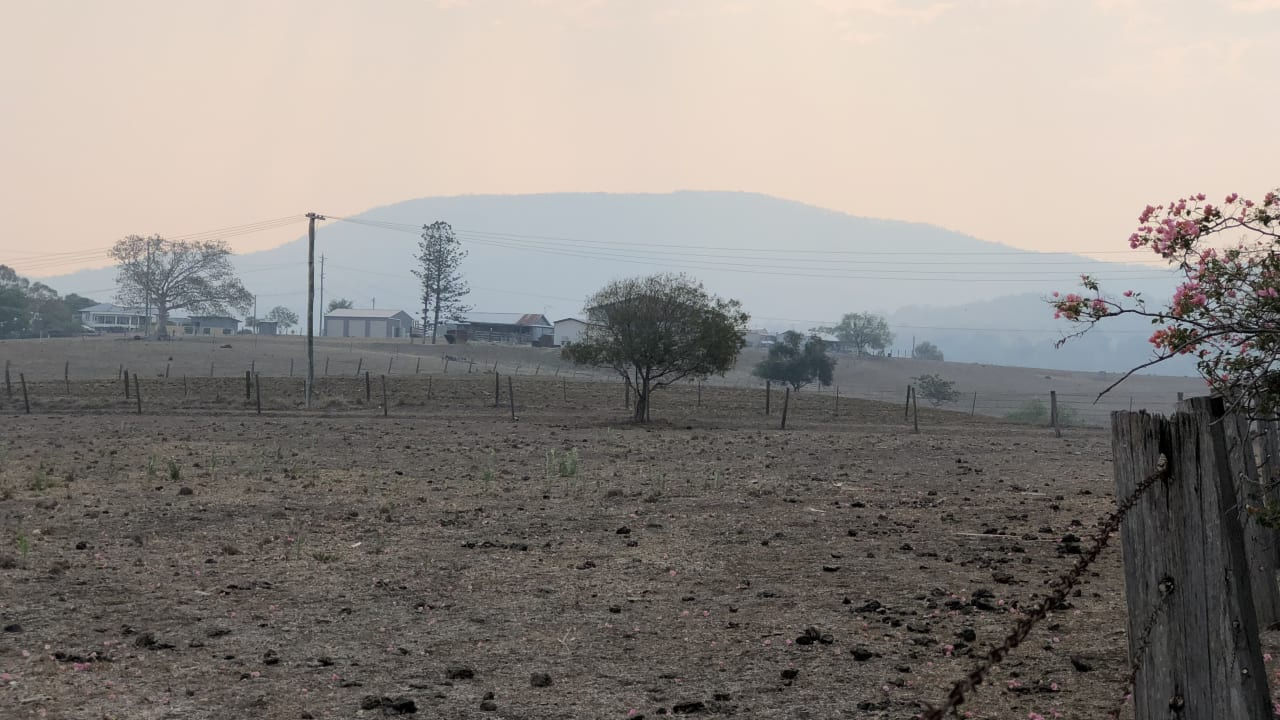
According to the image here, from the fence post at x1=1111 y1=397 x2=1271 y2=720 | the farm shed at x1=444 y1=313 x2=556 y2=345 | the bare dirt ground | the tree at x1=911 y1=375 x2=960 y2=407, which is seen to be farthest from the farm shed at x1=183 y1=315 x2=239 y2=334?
the fence post at x1=1111 y1=397 x2=1271 y2=720

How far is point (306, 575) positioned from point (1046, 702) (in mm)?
7730

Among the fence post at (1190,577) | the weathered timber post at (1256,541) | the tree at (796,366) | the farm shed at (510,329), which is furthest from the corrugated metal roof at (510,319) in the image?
the fence post at (1190,577)

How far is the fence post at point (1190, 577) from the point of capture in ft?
12.4

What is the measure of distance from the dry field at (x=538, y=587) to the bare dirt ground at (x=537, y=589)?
0.04 m

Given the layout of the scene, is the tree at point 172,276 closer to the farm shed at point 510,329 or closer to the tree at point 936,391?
the farm shed at point 510,329

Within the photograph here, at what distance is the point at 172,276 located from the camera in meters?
144

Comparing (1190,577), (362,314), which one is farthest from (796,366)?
(1190,577)

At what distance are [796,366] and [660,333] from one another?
58940mm

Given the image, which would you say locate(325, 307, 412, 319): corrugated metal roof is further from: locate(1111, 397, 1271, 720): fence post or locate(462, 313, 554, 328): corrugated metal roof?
locate(1111, 397, 1271, 720): fence post

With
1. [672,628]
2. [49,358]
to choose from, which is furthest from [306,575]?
[49,358]

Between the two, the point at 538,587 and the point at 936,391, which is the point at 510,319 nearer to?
the point at 936,391

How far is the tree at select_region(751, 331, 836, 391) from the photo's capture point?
4003 inches

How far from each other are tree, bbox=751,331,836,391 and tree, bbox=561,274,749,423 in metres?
55.5

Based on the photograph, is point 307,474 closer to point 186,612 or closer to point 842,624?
point 186,612
